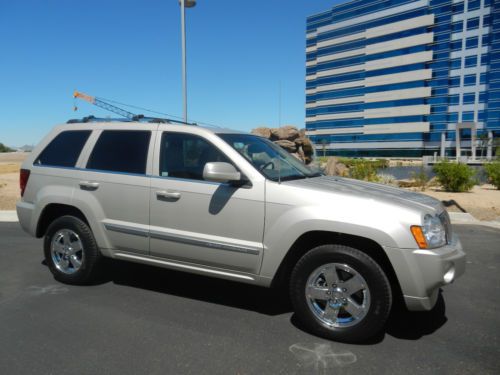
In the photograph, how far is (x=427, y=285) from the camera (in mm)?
3213

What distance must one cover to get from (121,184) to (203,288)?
153 centimetres

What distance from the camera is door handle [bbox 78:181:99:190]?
4.46 meters

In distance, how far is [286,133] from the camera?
24703 millimetres

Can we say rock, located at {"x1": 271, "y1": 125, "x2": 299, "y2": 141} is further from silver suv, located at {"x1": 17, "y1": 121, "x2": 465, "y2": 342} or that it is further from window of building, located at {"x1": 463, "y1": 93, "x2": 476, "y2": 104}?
window of building, located at {"x1": 463, "y1": 93, "x2": 476, "y2": 104}

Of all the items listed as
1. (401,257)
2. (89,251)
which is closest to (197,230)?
(89,251)

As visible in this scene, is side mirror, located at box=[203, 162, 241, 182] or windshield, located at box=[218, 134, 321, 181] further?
windshield, located at box=[218, 134, 321, 181]

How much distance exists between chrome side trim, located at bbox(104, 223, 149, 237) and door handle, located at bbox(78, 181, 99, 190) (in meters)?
0.43

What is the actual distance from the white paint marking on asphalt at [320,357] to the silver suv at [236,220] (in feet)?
0.56

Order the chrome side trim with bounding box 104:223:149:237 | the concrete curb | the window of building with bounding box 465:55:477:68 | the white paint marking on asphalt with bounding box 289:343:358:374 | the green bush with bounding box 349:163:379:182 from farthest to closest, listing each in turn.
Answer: the window of building with bounding box 465:55:477:68
the green bush with bounding box 349:163:379:182
the concrete curb
the chrome side trim with bounding box 104:223:149:237
the white paint marking on asphalt with bounding box 289:343:358:374

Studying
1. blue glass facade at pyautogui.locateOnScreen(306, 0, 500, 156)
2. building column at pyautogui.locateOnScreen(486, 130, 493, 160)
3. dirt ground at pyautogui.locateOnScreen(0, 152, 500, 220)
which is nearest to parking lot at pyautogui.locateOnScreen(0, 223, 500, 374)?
dirt ground at pyautogui.locateOnScreen(0, 152, 500, 220)

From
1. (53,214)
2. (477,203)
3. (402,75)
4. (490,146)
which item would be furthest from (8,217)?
(402,75)

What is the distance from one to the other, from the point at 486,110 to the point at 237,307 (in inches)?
3111

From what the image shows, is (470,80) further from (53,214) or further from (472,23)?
(53,214)

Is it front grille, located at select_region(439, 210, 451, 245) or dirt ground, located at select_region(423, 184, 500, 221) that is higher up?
front grille, located at select_region(439, 210, 451, 245)
